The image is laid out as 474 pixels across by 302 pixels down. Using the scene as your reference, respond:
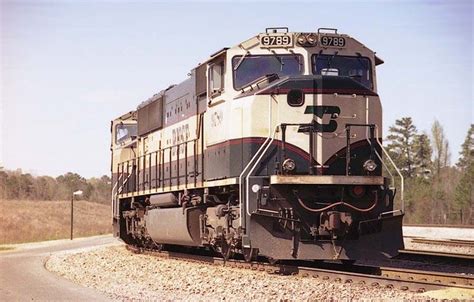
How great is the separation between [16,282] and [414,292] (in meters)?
7.85

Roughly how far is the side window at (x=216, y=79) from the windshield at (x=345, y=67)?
1.92m

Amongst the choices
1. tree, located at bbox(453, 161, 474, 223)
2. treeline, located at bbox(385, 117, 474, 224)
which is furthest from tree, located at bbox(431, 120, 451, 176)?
tree, located at bbox(453, 161, 474, 223)

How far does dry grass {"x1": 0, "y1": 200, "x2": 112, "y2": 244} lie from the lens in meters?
43.0

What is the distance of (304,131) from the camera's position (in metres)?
13.0

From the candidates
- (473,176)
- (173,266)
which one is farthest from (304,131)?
(473,176)

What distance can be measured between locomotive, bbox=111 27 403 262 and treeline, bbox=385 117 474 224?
34.7 m

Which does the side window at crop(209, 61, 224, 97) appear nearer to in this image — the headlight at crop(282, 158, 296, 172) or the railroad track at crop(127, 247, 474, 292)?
the headlight at crop(282, 158, 296, 172)

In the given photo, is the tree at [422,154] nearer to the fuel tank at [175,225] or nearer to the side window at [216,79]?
the fuel tank at [175,225]

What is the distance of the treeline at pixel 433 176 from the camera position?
47594 mm

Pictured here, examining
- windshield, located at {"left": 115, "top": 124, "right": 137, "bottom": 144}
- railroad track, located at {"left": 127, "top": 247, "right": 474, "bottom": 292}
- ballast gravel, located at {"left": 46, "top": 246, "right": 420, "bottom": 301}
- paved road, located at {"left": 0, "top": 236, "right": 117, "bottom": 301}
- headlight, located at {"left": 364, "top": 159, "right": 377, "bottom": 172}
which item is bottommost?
paved road, located at {"left": 0, "top": 236, "right": 117, "bottom": 301}

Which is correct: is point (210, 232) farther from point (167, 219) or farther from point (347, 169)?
point (347, 169)

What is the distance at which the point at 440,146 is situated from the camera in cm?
7025

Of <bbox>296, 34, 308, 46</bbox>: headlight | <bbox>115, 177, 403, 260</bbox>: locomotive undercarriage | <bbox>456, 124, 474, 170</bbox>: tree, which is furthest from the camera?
<bbox>456, 124, 474, 170</bbox>: tree

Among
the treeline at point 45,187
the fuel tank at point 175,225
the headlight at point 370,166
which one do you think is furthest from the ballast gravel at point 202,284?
the treeline at point 45,187
